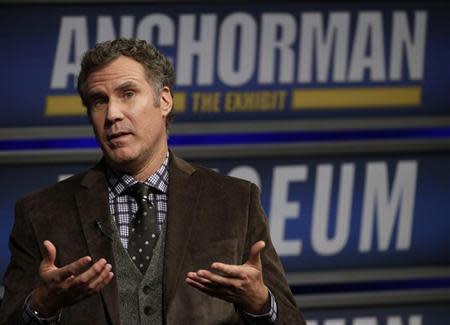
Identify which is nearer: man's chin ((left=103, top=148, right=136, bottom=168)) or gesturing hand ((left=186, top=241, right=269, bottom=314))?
gesturing hand ((left=186, top=241, right=269, bottom=314))

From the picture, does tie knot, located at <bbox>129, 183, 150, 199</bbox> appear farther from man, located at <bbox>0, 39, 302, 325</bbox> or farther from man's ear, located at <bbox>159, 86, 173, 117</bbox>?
man's ear, located at <bbox>159, 86, 173, 117</bbox>

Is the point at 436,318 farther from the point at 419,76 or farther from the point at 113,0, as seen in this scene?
the point at 113,0

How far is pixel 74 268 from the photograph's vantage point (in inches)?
96.9

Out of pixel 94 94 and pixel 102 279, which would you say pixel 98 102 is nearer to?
pixel 94 94

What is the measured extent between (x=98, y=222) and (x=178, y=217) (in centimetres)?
19

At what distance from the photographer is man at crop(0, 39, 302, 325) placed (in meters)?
2.73

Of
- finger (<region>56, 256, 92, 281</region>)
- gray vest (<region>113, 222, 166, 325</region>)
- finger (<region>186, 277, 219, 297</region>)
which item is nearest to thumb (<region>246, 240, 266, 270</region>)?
finger (<region>186, 277, 219, 297</region>)

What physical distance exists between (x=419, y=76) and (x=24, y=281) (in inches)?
74.8

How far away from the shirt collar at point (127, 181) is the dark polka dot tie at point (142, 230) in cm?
2

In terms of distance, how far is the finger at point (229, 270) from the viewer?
2486 millimetres

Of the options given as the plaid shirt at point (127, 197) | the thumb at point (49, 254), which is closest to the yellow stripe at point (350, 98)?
the plaid shirt at point (127, 197)

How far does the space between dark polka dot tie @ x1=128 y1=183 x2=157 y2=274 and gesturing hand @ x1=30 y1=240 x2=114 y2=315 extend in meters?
0.16

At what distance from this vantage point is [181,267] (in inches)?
109

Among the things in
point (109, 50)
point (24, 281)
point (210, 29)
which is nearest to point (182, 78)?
point (210, 29)
